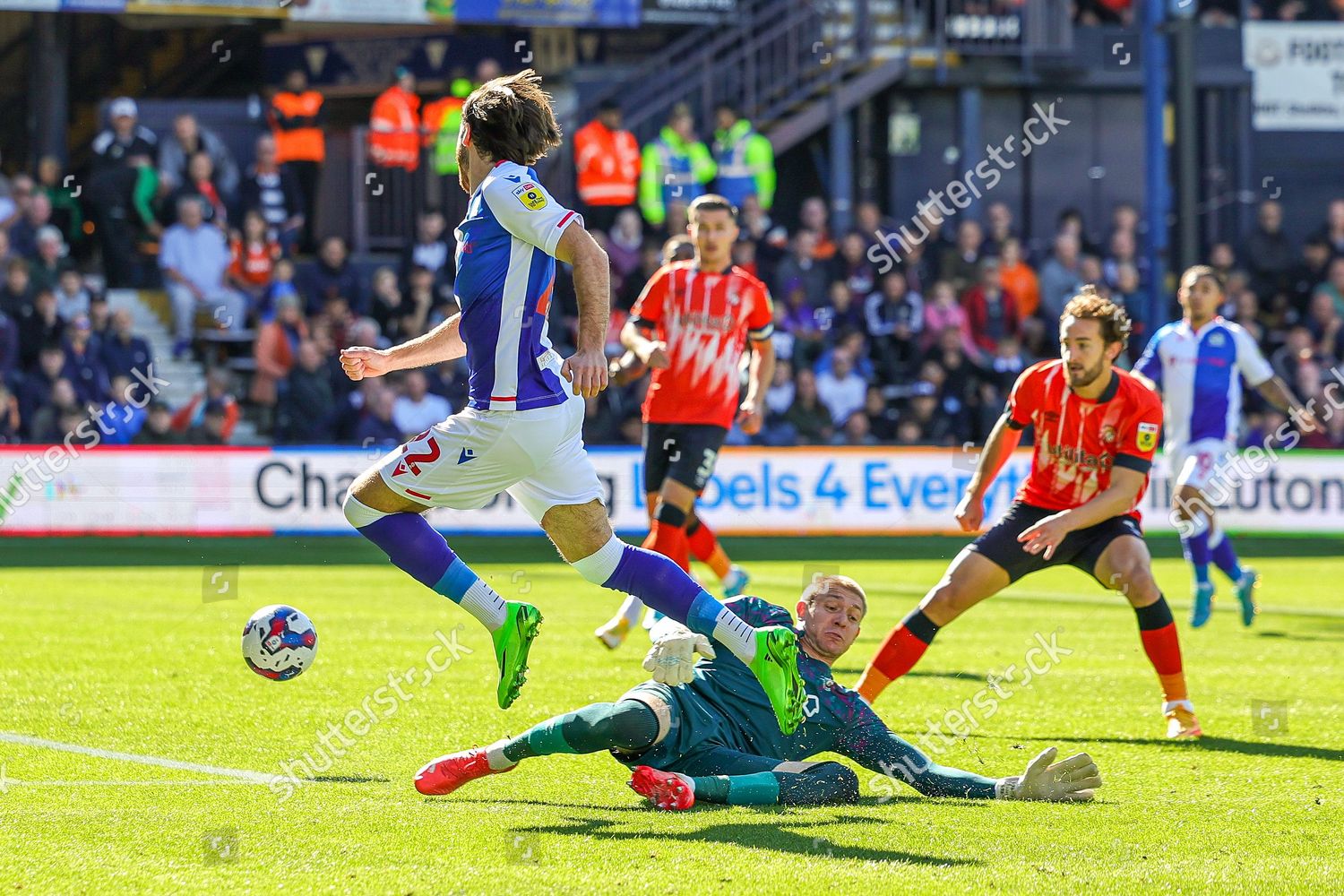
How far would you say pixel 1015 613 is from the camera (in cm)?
1233

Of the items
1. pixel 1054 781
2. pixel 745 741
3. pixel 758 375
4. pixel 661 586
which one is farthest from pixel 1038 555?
pixel 758 375

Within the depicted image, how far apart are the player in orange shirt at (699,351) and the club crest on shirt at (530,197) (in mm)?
4125

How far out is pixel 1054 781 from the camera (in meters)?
5.71

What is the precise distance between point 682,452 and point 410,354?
3.79 metres

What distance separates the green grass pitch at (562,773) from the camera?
471 cm

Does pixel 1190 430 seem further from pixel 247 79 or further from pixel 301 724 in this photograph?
pixel 247 79

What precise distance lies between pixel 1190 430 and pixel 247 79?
54.0 ft

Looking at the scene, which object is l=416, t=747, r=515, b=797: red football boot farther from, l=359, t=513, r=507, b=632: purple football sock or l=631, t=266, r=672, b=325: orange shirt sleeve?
l=631, t=266, r=672, b=325: orange shirt sleeve

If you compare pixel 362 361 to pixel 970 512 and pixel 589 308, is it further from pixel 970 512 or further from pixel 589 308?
pixel 970 512

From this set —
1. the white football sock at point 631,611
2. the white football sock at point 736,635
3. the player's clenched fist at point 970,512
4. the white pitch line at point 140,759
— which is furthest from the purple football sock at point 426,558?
the white football sock at point 631,611

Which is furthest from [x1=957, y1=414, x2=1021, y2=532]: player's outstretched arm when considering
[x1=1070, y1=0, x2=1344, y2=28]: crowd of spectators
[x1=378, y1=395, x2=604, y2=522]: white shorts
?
[x1=1070, y1=0, x2=1344, y2=28]: crowd of spectators

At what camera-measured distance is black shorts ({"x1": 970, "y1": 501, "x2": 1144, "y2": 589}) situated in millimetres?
7070

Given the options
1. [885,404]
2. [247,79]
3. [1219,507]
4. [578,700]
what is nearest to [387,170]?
[247,79]

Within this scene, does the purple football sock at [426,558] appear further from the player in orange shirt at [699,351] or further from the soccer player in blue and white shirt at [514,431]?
the player in orange shirt at [699,351]
